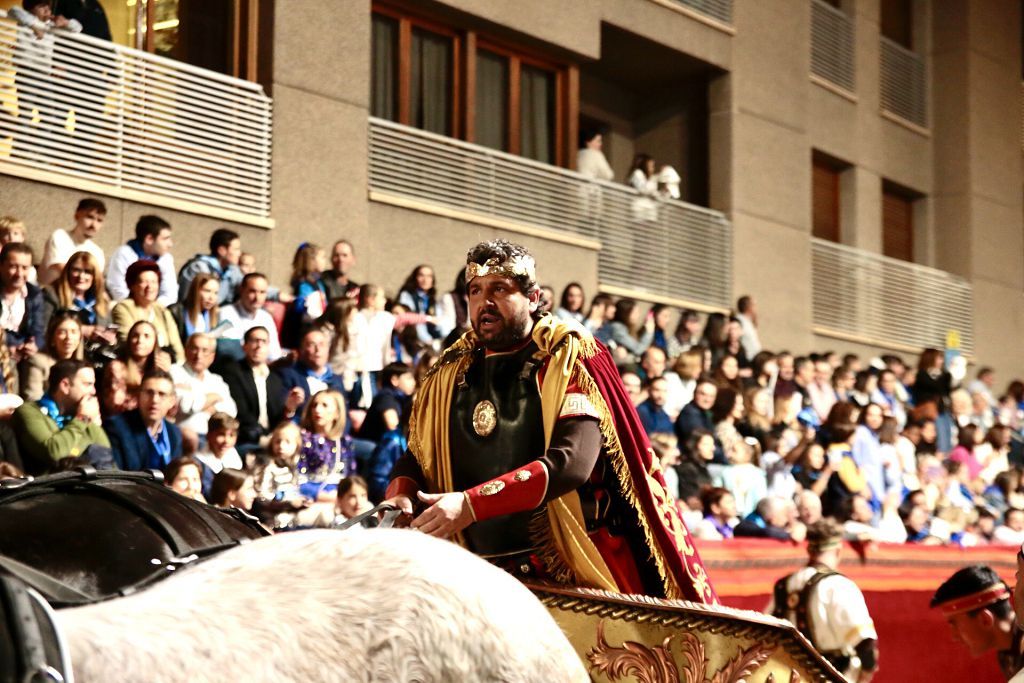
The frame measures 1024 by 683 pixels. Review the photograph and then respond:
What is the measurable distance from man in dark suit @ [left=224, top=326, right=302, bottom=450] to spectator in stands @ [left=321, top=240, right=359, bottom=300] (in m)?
1.83

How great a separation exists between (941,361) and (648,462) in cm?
1376

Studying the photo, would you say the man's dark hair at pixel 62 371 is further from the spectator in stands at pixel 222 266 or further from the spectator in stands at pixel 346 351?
the spectator in stands at pixel 346 351

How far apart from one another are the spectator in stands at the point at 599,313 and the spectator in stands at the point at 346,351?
→ 355 cm

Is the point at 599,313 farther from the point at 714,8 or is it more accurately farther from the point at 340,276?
the point at 714,8

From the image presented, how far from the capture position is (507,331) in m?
4.39

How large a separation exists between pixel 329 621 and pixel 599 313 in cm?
1079

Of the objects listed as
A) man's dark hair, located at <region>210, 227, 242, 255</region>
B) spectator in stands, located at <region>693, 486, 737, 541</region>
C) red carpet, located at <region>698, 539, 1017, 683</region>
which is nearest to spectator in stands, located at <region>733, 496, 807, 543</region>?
spectator in stands, located at <region>693, 486, 737, 541</region>

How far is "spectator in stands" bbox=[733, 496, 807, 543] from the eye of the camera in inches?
366

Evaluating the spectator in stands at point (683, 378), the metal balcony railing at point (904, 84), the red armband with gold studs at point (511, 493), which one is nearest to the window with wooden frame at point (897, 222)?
the metal balcony railing at point (904, 84)

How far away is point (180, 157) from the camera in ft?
38.5

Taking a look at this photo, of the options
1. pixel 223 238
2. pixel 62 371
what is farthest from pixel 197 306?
pixel 62 371

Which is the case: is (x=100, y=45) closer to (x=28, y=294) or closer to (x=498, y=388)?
(x=28, y=294)

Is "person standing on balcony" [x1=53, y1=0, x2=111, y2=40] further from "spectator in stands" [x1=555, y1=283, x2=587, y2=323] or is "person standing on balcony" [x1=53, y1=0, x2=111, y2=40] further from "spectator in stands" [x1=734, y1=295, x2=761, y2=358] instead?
"spectator in stands" [x1=734, y1=295, x2=761, y2=358]

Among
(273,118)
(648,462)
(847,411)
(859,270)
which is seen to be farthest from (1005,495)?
(648,462)
